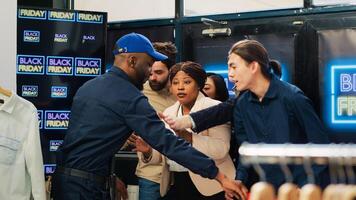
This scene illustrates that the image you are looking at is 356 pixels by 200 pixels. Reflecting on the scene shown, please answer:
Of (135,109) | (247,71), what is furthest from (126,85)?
(247,71)

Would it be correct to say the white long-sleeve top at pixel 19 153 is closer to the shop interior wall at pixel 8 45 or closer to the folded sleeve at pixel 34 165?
the folded sleeve at pixel 34 165

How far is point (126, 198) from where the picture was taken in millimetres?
5020

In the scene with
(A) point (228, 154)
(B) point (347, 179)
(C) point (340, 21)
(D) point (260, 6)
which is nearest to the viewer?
(B) point (347, 179)

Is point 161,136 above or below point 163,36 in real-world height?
below

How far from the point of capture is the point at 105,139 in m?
3.33

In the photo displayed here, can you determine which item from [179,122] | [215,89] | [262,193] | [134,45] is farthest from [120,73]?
[262,193]

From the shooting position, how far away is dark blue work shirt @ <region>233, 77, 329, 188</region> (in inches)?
123

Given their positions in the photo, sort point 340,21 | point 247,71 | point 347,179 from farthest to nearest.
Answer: point 340,21 → point 247,71 → point 347,179

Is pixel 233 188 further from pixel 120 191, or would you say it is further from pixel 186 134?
pixel 120 191

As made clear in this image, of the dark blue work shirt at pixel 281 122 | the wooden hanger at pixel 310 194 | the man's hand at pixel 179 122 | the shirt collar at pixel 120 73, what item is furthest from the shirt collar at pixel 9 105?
the wooden hanger at pixel 310 194

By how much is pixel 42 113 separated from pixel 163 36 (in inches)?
57.2

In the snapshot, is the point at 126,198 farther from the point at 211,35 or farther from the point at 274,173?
the point at 274,173

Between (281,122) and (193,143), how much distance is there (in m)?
0.69

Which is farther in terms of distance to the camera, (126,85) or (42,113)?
(42,113)
